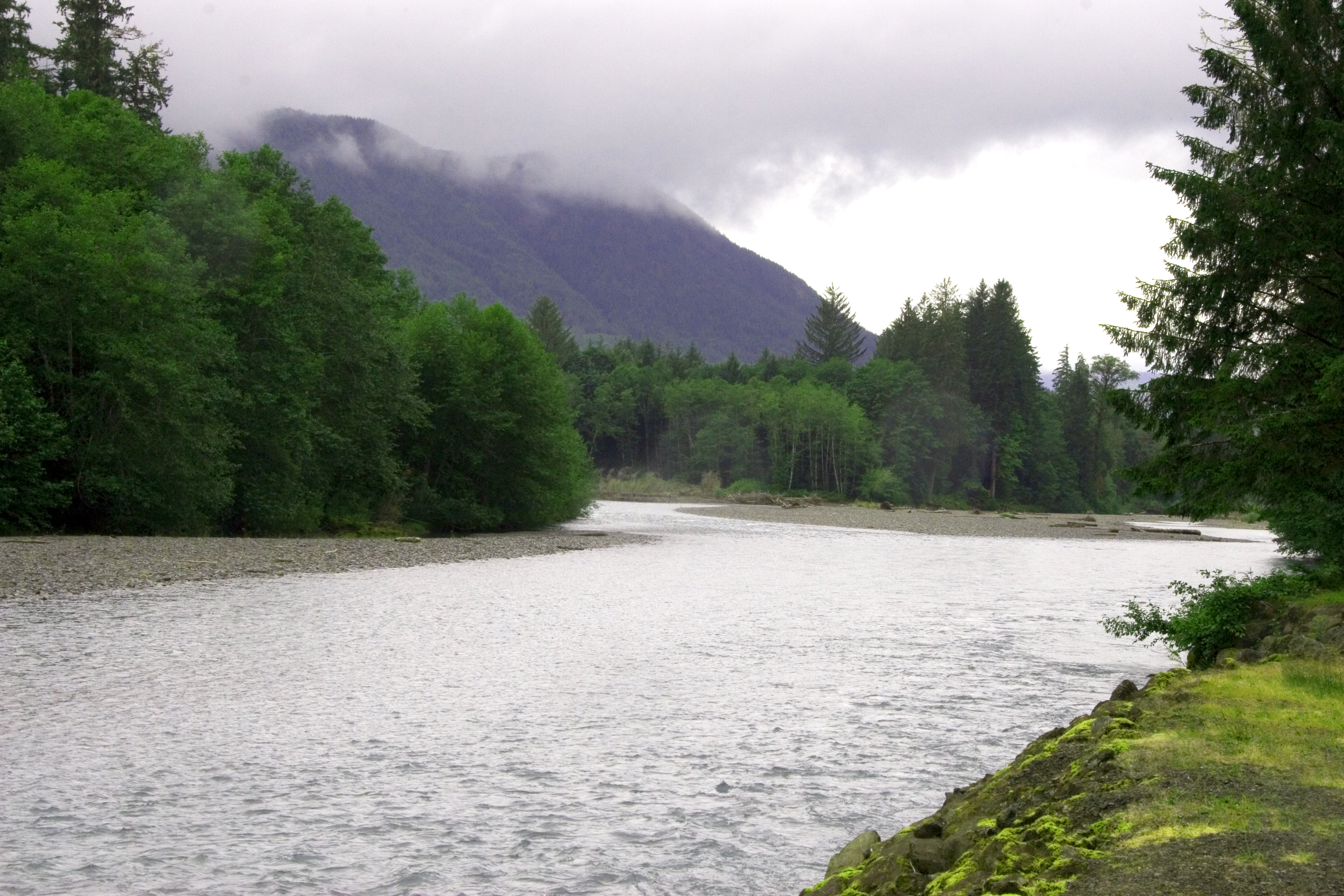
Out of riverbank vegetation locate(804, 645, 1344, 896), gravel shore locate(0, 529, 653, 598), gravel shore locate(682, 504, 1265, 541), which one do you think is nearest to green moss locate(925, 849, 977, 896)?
riverbank vegetation locate(804, 645, 1344, 896)

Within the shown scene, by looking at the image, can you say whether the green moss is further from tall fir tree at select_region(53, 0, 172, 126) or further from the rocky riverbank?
tall fir tree at select_region(53, 0, 172, 126)

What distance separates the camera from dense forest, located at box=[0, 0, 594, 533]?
3641 centimetres

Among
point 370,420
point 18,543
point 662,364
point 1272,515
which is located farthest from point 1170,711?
point 662,364

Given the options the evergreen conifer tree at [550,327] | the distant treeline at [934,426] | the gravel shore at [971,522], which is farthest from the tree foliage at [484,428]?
the evergreen conifer tree at [550,327]

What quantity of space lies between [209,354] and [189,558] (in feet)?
33.9

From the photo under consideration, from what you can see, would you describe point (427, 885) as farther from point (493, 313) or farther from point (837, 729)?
point (493, 313)

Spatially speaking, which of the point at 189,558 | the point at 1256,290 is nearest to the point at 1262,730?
the point at 1256,290

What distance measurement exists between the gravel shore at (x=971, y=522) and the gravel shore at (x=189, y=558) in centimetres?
3407

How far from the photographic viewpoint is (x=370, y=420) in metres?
Answer: 52.9

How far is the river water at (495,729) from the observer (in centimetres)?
965

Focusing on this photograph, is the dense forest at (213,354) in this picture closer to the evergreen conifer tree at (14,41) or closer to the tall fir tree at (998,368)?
the evergreen conifer tree at (14,41)

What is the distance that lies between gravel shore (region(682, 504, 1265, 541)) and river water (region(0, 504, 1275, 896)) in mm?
45113

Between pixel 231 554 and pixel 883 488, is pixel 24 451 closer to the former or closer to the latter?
pixel 231 554

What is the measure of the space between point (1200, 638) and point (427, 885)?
13.1 meters
